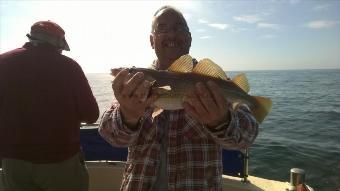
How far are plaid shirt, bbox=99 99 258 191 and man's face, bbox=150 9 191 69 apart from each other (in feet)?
2.29

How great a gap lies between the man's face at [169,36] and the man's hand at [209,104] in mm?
674

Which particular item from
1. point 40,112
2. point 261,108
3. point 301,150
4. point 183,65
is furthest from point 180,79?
point 301,150

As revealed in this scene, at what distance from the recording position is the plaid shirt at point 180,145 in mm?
2826

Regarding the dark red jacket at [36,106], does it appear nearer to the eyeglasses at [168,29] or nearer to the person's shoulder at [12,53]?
the person's shoulder at [12,53]

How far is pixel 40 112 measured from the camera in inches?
161

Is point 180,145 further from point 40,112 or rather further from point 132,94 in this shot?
point 40,112

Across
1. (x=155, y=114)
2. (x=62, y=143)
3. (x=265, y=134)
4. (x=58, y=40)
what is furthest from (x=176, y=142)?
(x=265, y=134)

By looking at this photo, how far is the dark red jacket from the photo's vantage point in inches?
161

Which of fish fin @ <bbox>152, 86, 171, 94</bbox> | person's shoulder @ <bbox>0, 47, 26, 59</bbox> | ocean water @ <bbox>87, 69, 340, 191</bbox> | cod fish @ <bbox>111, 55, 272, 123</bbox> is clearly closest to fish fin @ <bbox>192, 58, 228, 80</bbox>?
cod fish @ <bbox>111, 55, 272, 123</bbox>

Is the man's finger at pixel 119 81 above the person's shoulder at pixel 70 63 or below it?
below

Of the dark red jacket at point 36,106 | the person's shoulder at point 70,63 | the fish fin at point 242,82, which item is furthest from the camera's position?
the person's shoulder at point 70,63

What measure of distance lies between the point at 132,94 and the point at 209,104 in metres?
0.65

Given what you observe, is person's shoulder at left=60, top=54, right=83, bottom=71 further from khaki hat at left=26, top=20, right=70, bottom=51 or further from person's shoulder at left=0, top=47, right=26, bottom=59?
person's shoulder at left=0, top=47, right=26, bottom=59

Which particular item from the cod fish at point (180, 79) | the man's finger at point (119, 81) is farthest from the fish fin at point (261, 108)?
the man's finger at point (119, 81)
